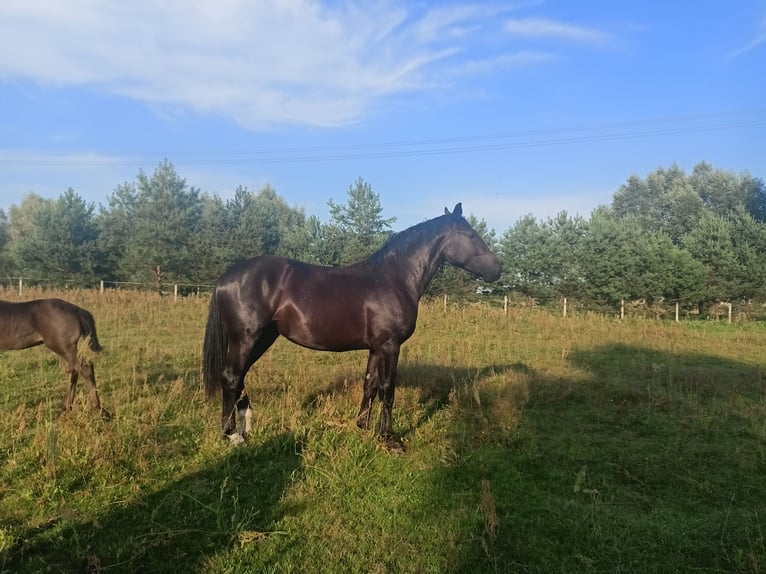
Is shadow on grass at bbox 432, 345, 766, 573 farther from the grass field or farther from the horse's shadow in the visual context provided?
the horse's shadow

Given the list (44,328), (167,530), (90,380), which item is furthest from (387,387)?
(44,328)

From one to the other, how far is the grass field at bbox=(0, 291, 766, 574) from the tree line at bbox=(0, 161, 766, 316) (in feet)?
69.2

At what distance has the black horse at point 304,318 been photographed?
5148 mm

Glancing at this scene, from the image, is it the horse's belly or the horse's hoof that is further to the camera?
the horse's belly

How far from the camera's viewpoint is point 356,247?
29.0 metres

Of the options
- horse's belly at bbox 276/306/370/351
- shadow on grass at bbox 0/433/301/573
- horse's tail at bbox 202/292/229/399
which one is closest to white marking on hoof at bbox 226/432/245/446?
shadow on grass at bbox 0/433/301/573

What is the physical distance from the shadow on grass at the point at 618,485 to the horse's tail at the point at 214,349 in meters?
2.68

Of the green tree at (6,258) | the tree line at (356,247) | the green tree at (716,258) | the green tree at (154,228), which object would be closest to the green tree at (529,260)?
the tree line at (356,247)

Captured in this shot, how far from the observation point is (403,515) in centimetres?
356

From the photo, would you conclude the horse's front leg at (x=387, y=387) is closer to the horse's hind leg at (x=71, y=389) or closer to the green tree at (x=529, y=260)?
the horse's hind leg at (x=71, y=389)

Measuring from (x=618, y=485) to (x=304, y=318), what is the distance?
3.35 metres

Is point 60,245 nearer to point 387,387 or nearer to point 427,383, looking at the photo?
point 427,383

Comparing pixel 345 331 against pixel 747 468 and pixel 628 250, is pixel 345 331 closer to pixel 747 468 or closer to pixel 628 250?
pixel 747 468

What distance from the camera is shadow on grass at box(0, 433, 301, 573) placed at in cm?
282
